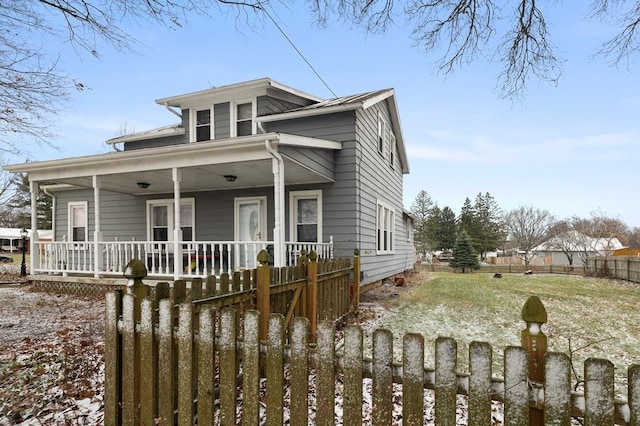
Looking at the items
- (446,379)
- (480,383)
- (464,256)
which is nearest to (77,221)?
(446,379)

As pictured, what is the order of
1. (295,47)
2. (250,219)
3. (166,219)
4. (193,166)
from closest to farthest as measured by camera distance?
(295,47), (193,166), (250,219), (166,219)

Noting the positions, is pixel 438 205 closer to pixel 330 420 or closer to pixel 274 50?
pixel 274 50

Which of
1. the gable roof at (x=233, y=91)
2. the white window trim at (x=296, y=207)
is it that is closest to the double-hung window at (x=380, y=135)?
the gable roof at (x=233, y=91)

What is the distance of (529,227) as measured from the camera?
173ft

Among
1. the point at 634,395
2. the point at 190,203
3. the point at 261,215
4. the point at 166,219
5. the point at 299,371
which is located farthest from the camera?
the point at 166,219

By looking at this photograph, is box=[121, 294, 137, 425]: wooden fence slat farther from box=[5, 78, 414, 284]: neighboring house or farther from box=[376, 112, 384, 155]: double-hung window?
box=[376, 112, 384, 155]: double-hung window

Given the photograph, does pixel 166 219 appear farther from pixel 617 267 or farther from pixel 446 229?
pixel 446 229

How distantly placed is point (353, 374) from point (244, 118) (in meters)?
10.4

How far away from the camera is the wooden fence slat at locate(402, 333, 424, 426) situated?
181 cm

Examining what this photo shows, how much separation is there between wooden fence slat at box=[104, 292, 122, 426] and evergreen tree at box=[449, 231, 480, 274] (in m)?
34.2

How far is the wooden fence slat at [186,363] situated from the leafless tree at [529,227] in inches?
2166

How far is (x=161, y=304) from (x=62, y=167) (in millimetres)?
9425

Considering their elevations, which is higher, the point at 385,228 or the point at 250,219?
the point at 250,219

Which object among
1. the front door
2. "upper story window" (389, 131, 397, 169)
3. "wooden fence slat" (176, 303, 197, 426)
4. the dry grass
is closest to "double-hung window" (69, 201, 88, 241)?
the front door
